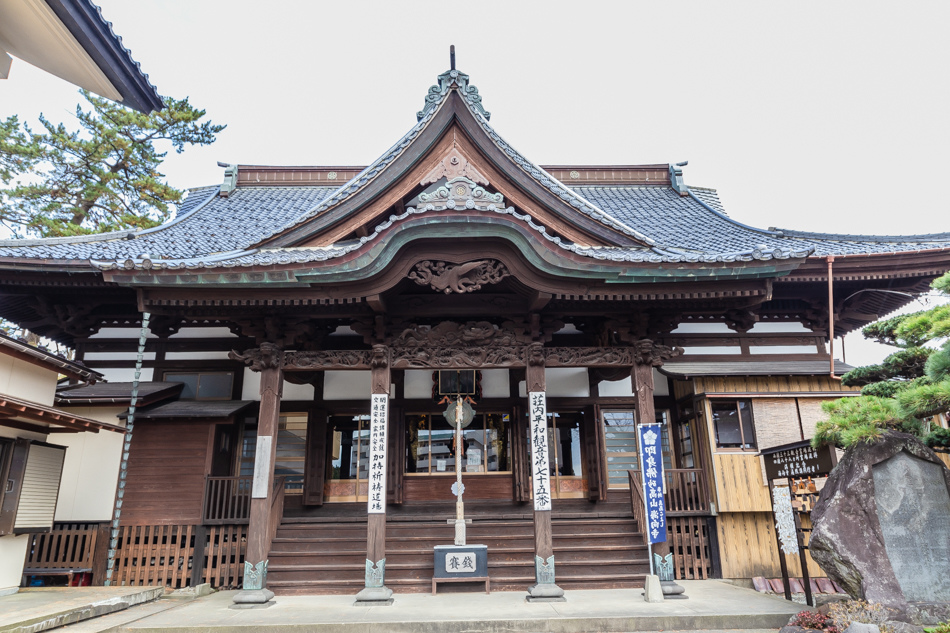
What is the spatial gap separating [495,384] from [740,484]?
4.49m

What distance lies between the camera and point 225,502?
9.13 metres

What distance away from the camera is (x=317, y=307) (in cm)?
817

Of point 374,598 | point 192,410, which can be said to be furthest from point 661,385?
point 192,410

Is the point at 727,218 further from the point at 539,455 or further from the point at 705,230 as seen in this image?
the point at 539,455

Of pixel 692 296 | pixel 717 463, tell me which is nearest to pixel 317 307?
pixel 692 296

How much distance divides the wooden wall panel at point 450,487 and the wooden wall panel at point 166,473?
3560 millimetres

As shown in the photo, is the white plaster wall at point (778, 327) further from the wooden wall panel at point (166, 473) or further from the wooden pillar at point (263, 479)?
the wooden wall panel at point (166, 473)

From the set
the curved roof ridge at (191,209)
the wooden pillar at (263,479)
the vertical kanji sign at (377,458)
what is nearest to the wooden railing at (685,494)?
the vertical kanji sign at (377,458)

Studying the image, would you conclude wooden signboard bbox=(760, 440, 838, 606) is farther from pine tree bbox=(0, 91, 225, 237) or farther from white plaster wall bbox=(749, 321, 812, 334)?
pine tree bbox=(0, 91, 225, 237)

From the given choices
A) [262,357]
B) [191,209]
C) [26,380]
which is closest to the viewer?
[26,380]

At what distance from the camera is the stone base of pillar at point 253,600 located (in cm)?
726

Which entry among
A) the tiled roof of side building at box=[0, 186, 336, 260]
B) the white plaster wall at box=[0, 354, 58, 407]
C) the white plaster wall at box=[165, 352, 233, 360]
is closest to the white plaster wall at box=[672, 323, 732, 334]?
the tiled roof of side building at box=[0, 186, 336, 260]

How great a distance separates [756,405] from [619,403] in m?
2.28

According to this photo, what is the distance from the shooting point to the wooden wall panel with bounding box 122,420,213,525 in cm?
912
